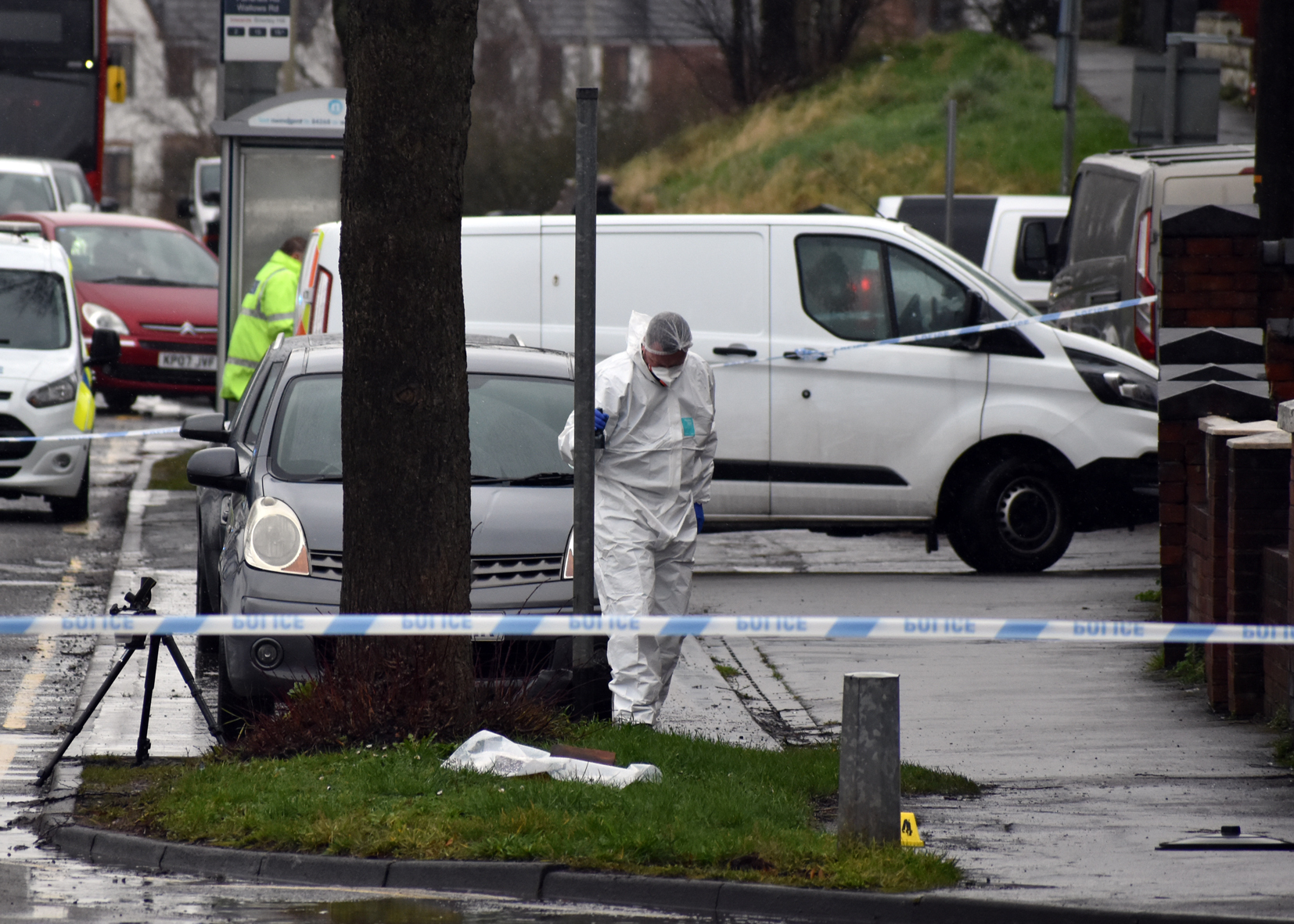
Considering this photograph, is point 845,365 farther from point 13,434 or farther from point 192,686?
point 192,686

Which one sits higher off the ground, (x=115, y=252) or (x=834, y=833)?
(x=115, y=252)

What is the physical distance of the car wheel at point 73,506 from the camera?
1378 centimetres

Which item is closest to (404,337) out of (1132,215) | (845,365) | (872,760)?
(872,760)

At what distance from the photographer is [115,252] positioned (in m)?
21.5

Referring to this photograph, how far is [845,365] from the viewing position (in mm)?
12289

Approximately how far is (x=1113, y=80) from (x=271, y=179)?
83.1ft

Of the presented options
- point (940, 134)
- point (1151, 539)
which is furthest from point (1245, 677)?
point (940, 134)

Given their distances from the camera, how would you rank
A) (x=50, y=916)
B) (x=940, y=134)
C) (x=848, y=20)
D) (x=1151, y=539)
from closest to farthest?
(x=50, y=916) < (x=1151, y=539) < (x=940, y=134) < (x=848, y=20)

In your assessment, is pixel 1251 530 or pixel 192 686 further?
→ pixel 1251 530

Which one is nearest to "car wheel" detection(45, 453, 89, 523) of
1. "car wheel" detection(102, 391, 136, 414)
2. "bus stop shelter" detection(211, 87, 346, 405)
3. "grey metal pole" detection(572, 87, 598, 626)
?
"bus stop shelter" detection(211, 87, 346, 405)

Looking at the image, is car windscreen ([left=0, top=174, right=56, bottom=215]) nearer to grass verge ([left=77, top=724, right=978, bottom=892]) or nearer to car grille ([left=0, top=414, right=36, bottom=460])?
car grille ([left=0, top=414, right=36, bottom=460])

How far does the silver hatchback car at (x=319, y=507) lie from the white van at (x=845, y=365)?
280 centimetres

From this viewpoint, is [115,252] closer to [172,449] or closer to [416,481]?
[172,449]

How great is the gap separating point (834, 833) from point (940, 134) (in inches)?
1253
